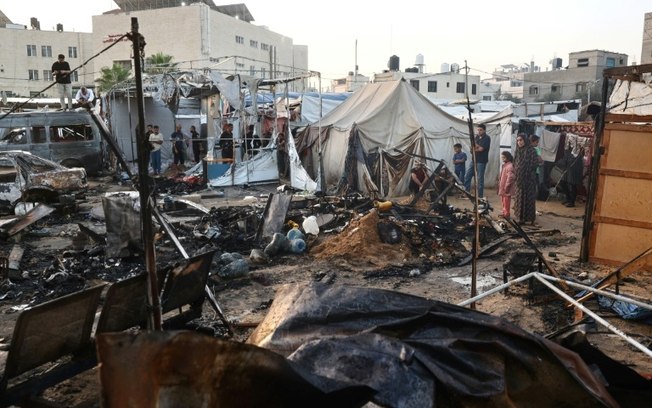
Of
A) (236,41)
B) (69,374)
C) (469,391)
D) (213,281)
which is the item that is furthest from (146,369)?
(236,41)

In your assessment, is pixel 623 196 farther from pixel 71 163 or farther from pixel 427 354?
pixel 71 163

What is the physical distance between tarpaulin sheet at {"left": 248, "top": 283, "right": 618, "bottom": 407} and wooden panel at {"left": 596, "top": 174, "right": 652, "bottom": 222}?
5.84m

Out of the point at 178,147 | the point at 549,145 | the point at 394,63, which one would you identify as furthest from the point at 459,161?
the point at 394,63

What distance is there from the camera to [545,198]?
1488 centimetres

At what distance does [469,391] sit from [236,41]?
52.9m

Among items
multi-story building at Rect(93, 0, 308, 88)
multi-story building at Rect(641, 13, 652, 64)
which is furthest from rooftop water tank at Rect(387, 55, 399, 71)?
multi-story building at Rect(641, 13, 652, 64)

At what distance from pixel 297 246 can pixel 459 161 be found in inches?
286

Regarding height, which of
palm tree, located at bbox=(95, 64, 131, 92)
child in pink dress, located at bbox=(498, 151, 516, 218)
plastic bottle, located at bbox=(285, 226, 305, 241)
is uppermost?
palm tree, located at bbox=(95, 64, 131, 92)

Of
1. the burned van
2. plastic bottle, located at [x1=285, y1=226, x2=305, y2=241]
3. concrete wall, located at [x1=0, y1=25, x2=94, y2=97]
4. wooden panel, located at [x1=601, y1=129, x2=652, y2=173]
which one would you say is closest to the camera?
wooden panel, located at [x1=601, y1=129, x2=652, y2=173]

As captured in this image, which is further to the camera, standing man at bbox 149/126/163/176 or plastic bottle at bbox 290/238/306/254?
standing man at bbox 149/126/163/176

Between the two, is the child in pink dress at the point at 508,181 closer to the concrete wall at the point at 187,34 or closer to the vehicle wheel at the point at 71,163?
the vehicle wheel at the point at 71,163

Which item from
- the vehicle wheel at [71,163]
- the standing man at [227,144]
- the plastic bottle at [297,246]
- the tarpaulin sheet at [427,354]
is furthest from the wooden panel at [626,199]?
the vehicle wheel at [71,163]

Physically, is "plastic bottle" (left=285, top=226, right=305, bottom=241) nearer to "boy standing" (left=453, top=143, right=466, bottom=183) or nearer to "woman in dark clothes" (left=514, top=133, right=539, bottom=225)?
"woman in dark clothes" (left=514, top=133, right=539, bottom=225)

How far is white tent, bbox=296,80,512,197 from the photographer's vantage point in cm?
1487
